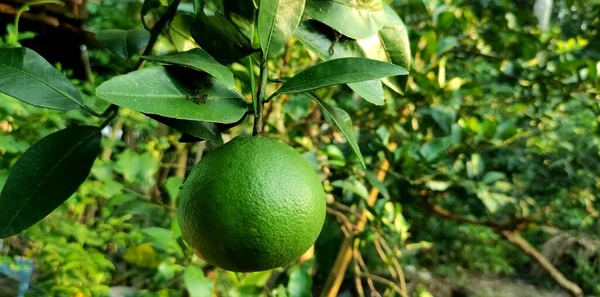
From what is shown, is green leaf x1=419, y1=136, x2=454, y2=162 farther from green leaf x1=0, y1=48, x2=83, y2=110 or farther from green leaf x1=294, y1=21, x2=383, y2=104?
green leaf x1=0, y1=48, x2=83, y2=110

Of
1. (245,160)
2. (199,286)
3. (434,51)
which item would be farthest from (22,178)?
(434,51)

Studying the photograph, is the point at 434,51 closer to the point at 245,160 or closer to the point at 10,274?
the point at 245,160

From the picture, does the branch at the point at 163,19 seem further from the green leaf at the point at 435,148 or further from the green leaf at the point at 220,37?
the green leaf at the point at 435,148

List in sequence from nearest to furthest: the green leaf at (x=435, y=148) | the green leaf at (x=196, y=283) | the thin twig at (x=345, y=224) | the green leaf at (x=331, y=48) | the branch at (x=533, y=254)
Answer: the green leaf at (x=331, y=48) < the green leaf at (x=196, y=283) < the green leaf at (x=435, y=148) < the thin twig at (x=345, y=224) < the branch at (x=533, y=254)

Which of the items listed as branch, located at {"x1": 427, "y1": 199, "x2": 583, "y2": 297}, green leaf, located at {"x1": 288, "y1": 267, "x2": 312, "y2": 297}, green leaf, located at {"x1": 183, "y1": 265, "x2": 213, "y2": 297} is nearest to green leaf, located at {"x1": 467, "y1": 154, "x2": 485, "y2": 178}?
branch, located at {"x1": 427, "y1": 199, "x2": 583, "y2": 297}

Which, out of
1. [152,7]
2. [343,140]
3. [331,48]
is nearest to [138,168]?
[343,140]


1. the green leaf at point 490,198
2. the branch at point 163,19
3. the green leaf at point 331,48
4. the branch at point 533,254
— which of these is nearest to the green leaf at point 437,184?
the green leaf at point 490,198

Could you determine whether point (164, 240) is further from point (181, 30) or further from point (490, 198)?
point (490, 198)
